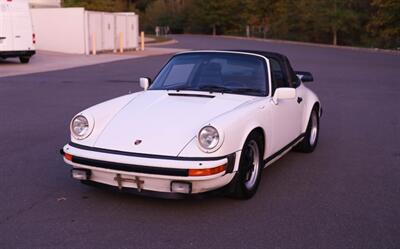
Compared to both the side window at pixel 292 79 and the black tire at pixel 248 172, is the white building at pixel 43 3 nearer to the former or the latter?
the side window at pixel 292 79

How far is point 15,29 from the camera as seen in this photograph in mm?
21875

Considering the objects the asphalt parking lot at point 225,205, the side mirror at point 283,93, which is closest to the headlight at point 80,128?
the asphalt parking lot at point 225,205

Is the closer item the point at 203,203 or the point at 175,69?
the point at 203,203

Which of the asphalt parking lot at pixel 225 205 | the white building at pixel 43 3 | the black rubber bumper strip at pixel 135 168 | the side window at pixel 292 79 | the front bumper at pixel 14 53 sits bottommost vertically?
the front bumper at pixel 14 53

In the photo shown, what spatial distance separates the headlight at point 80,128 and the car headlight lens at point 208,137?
1.14 m

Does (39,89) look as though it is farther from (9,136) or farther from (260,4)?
(260,4)

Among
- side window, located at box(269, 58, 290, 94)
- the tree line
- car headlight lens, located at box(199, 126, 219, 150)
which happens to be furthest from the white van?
the tree line

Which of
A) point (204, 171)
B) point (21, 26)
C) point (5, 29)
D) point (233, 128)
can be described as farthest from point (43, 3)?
point (204, 171)

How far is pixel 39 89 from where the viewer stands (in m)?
14.6

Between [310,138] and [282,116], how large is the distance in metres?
1.48

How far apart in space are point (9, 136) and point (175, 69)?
3.17m

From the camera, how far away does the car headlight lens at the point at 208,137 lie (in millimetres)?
4977

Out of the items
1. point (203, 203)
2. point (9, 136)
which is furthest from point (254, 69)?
point (9, 136)

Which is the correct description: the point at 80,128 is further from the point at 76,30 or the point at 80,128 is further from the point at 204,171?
the point at 76,30
